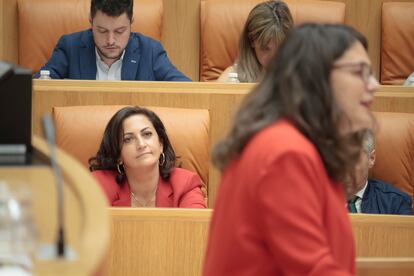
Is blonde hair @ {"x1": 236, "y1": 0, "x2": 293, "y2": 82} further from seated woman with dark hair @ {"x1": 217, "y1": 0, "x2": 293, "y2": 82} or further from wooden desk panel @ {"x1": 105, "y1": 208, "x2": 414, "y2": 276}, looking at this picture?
wooden desk panel @ {"x1": 105, "y1": 208, "x2": 414, "y2": 276}

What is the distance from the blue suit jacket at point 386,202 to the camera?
5.24 ft

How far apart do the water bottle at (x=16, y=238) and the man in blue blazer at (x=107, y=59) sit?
118 centimetres

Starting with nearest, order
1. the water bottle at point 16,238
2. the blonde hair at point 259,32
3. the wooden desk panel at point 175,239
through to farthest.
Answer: the water bottle at point 16,238 < the wooden desk panel at point 175,239 < the blonde hair at point 259,32

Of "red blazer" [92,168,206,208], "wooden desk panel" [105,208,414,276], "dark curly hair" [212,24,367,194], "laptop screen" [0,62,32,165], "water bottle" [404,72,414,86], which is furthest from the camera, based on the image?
"water bottle" [404,72,414,86]

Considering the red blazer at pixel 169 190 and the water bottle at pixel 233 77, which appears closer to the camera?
the red blazer at pixel 169 190

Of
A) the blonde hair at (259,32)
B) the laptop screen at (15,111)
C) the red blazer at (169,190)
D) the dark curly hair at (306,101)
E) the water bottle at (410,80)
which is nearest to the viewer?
the dark curly hair at (306,101)

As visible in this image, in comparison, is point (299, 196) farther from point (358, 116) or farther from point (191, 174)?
point (191, 174)

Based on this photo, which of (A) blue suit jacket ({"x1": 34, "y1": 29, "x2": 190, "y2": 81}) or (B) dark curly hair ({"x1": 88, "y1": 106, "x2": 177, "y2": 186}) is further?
(A) blue suit jacket ({"x1": 34, "y1": 29, "x2": 190, "y2": 81})

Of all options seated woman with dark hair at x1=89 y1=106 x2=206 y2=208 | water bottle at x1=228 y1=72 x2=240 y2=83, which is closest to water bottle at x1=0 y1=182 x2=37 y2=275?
seated woman with dark hair at x1=89 y1=106 x2=206 y2=208

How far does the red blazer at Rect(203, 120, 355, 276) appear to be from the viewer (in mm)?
791

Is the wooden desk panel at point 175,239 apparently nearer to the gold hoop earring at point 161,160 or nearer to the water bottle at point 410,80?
the gold hoop earring at point 161,160

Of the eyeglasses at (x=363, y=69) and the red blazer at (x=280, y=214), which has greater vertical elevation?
the eyeglasses at (x=363, y=69)

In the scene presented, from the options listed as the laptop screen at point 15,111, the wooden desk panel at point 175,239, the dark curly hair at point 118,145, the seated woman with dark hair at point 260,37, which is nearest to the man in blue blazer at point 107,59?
the seated woman with dark hair at point 260,37

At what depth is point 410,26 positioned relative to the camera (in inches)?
85.2
